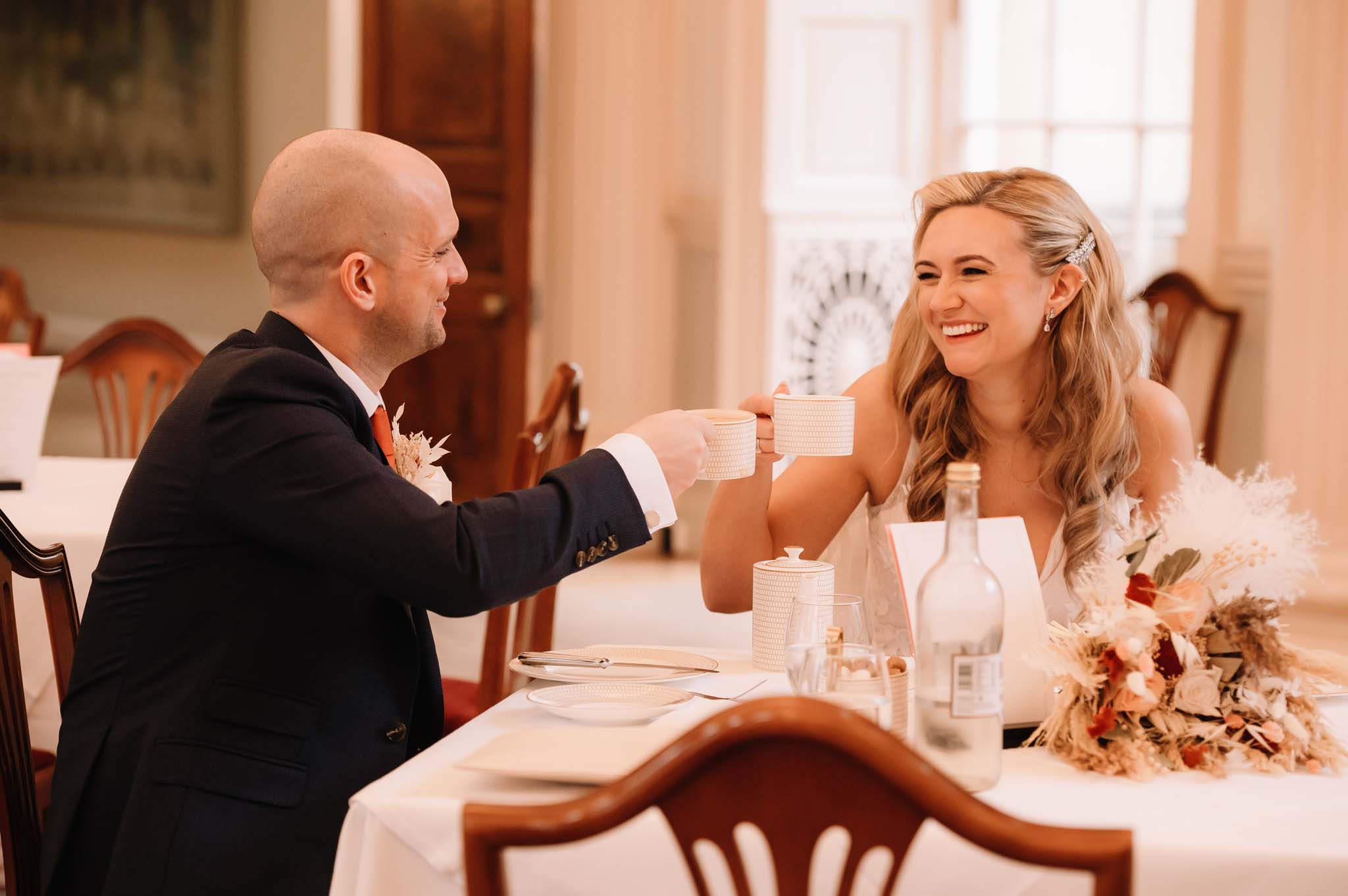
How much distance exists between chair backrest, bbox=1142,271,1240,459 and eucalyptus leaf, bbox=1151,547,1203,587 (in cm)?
344

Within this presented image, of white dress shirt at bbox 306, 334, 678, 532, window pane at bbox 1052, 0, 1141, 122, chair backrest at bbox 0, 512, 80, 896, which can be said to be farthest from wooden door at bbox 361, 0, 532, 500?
white dress shirt at bbox 306, 334, 678, 532

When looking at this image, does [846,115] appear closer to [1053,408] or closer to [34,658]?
[1053,408]

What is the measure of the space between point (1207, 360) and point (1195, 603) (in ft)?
12.2

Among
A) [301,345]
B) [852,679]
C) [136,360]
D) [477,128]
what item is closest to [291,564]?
[301,345]

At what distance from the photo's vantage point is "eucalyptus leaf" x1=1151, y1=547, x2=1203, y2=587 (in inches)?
55.6

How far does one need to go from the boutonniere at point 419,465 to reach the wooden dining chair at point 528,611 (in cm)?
60

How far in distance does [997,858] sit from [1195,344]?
4.04 m

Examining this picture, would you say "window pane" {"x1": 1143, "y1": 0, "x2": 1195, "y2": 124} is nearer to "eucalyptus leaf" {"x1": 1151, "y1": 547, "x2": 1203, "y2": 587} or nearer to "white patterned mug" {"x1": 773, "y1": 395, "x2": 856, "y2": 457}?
"white patterned mug" {"x1": 773, "y1": 395, "x2": 856, "y2": 457}

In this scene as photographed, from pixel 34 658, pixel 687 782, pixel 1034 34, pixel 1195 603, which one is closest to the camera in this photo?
pixel 687 782

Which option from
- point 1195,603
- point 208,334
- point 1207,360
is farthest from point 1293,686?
point 208,334

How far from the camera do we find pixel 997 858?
1.17 m

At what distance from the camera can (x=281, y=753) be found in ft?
4.80

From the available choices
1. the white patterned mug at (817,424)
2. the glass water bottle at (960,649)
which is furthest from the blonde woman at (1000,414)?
the glass water bottle at (960,649)

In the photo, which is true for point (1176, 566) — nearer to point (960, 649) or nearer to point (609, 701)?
point (960, 649)
